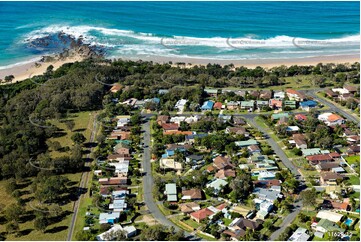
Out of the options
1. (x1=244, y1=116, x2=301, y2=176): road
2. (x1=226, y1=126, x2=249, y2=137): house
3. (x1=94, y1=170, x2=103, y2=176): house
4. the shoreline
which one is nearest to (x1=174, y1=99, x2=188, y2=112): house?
(x1=226, y1=126, x2=249, y2=137): house

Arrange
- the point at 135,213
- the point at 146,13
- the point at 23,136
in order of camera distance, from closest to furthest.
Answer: the point at 135,213, the point at 23,136, the point at 146,13

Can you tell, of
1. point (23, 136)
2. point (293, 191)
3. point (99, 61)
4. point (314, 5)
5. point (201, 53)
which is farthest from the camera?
point (314, 5)

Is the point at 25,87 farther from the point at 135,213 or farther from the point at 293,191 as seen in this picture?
the point at 293,191

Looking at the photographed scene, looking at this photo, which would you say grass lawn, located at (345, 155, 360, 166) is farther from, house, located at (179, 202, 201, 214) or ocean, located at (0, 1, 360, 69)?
ocean, located at (0, 1, 360, 69)

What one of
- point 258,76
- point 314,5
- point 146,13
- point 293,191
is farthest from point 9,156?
point 314,5

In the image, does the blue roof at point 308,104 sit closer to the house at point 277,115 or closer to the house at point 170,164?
the house at point 277,115

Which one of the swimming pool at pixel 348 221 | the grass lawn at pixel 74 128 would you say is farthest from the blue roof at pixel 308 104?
the grass lawn at pixel 74 128

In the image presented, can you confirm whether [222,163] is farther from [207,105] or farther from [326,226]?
[207,105]
